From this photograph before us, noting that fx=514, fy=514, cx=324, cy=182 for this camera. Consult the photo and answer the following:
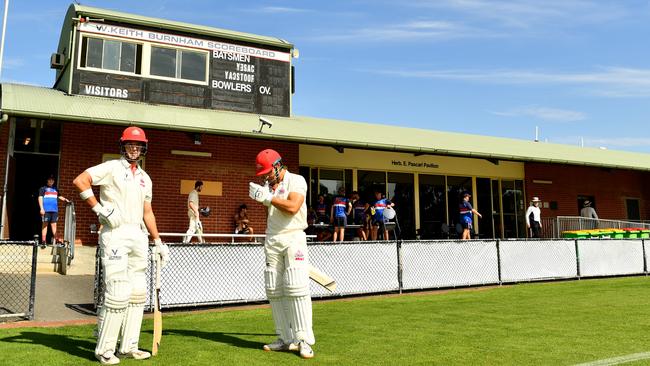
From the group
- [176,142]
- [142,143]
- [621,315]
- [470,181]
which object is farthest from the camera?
[470,181]

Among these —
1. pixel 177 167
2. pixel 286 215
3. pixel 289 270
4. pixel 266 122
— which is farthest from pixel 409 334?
pixel 177 167

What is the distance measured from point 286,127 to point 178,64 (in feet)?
12.8

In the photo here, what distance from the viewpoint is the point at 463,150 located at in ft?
53.9

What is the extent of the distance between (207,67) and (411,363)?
1329cm

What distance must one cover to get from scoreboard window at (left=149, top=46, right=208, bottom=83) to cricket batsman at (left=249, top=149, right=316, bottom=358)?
1159 centimetres

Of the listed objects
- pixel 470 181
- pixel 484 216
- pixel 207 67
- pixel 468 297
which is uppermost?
pixel 207 67

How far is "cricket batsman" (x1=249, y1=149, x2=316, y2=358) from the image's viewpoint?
4.82m

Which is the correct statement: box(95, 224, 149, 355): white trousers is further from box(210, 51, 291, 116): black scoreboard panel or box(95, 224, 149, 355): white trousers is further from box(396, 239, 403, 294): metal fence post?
box(210, 51, 291, 116): black scoreboard panel

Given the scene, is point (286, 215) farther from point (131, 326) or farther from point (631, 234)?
point (631, 234)

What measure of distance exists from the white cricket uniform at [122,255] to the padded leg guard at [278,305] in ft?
3.82

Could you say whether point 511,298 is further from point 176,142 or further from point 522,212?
point 522,212

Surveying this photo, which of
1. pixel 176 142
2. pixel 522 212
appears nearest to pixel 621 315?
pixel 176 142

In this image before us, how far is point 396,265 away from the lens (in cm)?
1002

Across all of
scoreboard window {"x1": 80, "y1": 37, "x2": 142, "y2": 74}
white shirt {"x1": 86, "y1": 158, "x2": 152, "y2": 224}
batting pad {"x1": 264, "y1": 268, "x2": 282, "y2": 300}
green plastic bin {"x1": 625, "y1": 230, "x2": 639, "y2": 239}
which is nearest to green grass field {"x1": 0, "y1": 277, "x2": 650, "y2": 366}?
batting pad {"x1": 264, "y1": 268, "x2": 282, "y2": 300}
